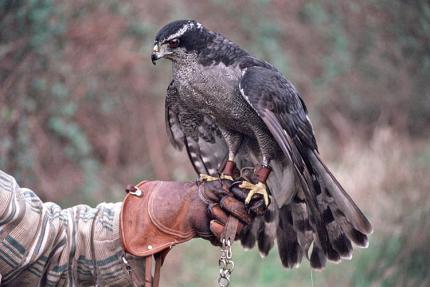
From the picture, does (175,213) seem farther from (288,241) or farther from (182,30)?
(182,30)

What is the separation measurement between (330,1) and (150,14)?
259 centimetres

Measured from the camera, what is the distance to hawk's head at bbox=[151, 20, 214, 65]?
365cm

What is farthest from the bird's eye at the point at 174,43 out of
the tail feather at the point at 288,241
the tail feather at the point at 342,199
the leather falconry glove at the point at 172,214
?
the tail feather at the point at 288,241

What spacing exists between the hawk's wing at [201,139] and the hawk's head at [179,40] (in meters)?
0.36

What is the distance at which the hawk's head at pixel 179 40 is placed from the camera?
365cm

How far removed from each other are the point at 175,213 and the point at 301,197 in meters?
0.83

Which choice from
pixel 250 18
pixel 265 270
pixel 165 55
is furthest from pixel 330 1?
pixel 165 55

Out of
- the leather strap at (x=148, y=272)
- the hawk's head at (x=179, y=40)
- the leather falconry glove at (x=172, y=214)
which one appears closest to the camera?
the leather strap at (x=148, y=272)

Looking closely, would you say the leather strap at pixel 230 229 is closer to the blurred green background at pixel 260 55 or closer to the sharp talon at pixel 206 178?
the sharp talon at pixel 206 178

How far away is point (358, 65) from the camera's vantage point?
957 cm

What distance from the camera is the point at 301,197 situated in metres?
3.80

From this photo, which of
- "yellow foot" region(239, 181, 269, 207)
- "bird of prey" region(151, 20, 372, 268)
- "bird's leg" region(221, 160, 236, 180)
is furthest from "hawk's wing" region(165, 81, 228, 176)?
"yellow foot" region(239, 181, 269, 207)

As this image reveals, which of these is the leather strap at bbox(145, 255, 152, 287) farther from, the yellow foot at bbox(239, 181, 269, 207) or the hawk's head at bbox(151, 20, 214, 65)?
the hawk's head at bbox(151, 20, 214, 65)

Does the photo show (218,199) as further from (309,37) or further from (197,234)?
(309,37)
